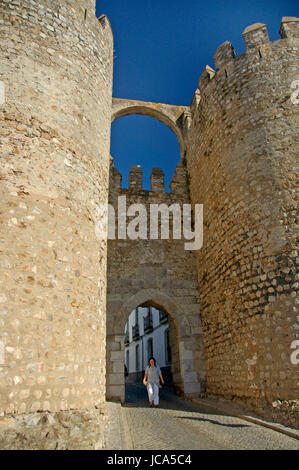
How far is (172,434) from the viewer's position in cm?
370

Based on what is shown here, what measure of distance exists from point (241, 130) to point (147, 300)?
166 inches

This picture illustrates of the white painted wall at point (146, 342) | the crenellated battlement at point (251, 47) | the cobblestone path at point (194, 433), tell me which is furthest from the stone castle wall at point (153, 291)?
the white painted wall at point (146, 342)

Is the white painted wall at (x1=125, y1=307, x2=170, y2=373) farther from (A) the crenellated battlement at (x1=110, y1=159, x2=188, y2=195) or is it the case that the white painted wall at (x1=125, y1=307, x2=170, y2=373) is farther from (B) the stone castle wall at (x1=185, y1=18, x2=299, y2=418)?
(B) the stone castle wall at (x1=185, y1=18, x2=299, y2=418)

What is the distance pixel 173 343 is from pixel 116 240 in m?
2.88

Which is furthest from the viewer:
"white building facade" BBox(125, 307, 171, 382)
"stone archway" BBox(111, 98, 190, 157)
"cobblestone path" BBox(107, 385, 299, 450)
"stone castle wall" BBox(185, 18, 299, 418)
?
"white building facade" BBox(125, 307, 171, 382)

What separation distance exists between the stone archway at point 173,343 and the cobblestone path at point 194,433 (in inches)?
55.3

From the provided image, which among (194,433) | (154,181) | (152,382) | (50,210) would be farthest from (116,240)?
(194,433)

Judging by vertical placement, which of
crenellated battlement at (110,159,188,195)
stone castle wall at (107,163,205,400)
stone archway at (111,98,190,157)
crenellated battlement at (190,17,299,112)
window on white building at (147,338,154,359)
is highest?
stone archway at (111,98,190,157)

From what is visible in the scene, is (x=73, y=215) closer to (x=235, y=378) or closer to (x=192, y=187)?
(x=235, y=378)

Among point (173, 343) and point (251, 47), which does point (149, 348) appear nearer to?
point (173, 343)

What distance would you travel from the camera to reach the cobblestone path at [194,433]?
3.17 m

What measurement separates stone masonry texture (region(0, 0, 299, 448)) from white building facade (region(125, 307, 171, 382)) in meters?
5.66

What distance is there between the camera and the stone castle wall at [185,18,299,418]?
4.70 m

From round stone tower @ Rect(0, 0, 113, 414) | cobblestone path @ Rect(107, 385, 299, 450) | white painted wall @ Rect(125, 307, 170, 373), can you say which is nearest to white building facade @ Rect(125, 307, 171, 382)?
white painted wall @ Rect(125, 307, 170, 373)
